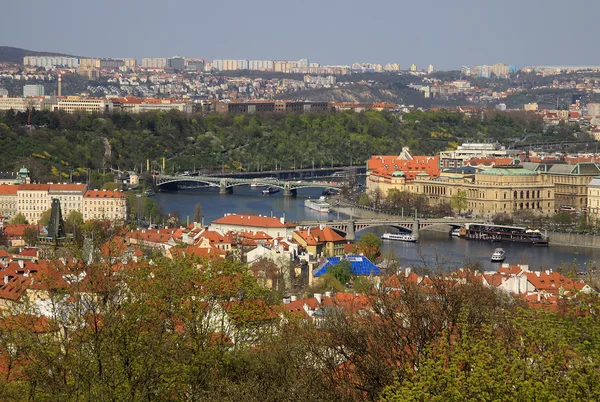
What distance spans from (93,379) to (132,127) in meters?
49.7

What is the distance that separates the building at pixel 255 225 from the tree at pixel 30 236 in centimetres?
325

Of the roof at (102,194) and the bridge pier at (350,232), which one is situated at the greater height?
the roof at (102,194)

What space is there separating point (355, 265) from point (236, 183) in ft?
78.5

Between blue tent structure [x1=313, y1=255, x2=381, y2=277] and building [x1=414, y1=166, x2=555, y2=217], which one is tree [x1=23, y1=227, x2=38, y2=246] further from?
building [x1=414, y1=166, x2=555, y2=217]

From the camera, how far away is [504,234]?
31438 mm

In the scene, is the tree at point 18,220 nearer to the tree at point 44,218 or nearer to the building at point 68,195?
the tree at point 44,218

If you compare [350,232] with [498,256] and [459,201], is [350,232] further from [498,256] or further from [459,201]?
[459,201]

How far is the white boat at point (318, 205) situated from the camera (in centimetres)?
3700

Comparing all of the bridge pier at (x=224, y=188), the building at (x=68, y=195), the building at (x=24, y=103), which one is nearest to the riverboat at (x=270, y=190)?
the bridge pier at (x=224, y=188)

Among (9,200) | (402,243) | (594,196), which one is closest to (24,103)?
(9,200)

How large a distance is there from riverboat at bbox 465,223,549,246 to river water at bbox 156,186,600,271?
363 millimetres

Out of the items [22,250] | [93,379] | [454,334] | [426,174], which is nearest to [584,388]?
[454,334]

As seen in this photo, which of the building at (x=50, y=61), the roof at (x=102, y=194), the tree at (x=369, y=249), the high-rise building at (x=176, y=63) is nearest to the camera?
the tree at (x=369, y=249)

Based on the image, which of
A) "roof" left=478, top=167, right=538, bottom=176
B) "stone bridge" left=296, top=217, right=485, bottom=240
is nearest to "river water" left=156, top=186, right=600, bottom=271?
"stone bridge" left=296, top=217, right=485, bottom=240
